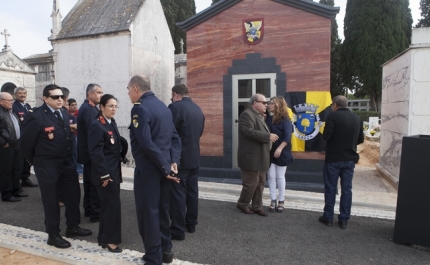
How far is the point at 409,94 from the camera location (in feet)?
21.0

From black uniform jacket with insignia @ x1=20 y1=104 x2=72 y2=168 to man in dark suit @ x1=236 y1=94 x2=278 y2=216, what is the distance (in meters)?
2.49

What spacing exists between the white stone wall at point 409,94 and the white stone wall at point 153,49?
24.6ft

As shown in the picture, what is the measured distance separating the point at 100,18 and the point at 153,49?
6.72 ft

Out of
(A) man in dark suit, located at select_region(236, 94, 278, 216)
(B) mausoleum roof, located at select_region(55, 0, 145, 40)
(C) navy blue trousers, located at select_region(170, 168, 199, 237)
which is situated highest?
(B) mausoleum roof, located at select_region(55, 0, 145, 40)

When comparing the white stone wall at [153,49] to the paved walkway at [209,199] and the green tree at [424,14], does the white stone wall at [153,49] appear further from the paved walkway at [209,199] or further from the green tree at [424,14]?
the green tree at [424,14]

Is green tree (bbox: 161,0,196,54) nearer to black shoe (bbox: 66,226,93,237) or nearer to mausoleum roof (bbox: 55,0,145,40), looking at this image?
mausoleum roof (bbox: 55,0,145,40)

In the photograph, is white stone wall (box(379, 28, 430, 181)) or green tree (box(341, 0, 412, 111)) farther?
green tree (box(341, 0, 412, 111))

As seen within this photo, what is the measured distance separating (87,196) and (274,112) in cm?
319

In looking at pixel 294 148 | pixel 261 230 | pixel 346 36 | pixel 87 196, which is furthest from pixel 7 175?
pixel 346 36

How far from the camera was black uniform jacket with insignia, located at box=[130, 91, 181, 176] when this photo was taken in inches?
120

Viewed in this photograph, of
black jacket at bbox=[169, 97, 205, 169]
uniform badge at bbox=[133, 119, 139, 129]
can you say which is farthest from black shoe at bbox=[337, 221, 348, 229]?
uniform badge at bbox=[133, 119, 139, 129]

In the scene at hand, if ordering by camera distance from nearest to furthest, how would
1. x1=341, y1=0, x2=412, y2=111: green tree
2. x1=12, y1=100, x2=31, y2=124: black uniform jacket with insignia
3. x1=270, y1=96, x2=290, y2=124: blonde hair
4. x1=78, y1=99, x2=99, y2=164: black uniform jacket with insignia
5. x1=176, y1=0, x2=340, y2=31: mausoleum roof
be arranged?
x1=78, y1=99, x2=99, y2=164: black uniform jacket with insignia → x1=270, y1=96, x2=290, y2=124: blonde hair → x1=12, y1=100, x2=31, y2=124: black uniform jacket with insignia → x1=176, y1=0, x2=340, y2=31: mausoleum roof → x1=341, y1=0, x2=412, y2=111: green tree

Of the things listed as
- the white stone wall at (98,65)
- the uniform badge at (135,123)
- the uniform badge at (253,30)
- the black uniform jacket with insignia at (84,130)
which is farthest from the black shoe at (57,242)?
the white stone wall at (98,65)

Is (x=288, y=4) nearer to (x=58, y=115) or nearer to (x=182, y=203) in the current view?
(x=182, y=203)
